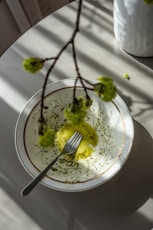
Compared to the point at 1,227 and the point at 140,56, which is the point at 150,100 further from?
the point at 1,227

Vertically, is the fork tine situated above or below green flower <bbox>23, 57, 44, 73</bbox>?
A: below

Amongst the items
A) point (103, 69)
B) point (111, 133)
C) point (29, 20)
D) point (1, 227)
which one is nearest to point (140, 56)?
point (103, 69)

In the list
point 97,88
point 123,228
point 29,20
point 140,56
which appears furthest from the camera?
point 29,20

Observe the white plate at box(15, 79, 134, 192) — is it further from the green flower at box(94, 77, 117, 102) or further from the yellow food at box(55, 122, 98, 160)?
the green flower at box(94, 77, 117, 102)

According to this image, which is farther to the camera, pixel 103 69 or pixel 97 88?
pixel 103 69

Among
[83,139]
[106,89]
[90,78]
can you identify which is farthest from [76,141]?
[106,89]

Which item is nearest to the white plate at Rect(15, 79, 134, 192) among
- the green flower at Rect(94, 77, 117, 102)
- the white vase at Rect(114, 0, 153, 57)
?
the white vase at Rect(114, 0, 153, 57)
